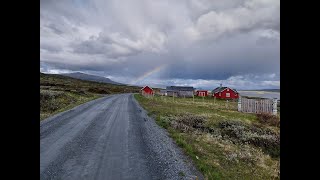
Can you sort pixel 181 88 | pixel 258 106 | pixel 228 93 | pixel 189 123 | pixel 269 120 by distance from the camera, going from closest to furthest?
1. pixel 189 123
2. pixel 269 120
3. pixel 258 106
4. pixel 228 93
5. pixel 181 88

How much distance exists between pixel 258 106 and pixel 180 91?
283 feet

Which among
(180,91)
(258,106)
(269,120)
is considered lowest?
(269,120)

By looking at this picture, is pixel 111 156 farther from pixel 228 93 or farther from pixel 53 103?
pixel 228 93

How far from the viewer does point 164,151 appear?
37.4ft

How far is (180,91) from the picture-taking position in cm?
12294

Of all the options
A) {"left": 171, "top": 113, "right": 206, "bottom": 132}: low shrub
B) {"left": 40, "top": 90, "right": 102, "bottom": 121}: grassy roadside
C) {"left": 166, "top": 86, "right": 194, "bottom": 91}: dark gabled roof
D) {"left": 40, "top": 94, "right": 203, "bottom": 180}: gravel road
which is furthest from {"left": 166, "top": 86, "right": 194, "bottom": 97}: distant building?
{"left": 40, "top": 94, "right": 203, "bottom": 180}: gravel road

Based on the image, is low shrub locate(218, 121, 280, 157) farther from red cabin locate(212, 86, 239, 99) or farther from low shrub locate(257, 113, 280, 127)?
red cabin locate(212, 86, 239, 99)

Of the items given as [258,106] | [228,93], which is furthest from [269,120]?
[228,93]

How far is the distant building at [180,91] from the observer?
120 m
